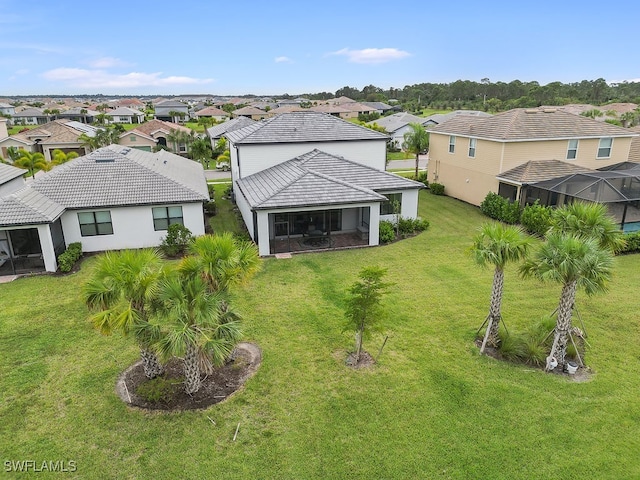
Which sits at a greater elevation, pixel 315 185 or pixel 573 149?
pixel 573 149

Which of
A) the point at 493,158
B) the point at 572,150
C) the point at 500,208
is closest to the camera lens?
the point at 500,208

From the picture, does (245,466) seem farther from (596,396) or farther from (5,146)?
(5,146)

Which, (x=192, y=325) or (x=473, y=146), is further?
(x=473, y=146)

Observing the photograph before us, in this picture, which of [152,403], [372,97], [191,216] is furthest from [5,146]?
[372,97]

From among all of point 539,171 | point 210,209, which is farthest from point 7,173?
point 539,171

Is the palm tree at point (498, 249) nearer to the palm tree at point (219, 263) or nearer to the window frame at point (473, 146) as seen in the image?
the palm tree at point (219, 263)

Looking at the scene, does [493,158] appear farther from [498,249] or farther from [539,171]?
[498,249]
